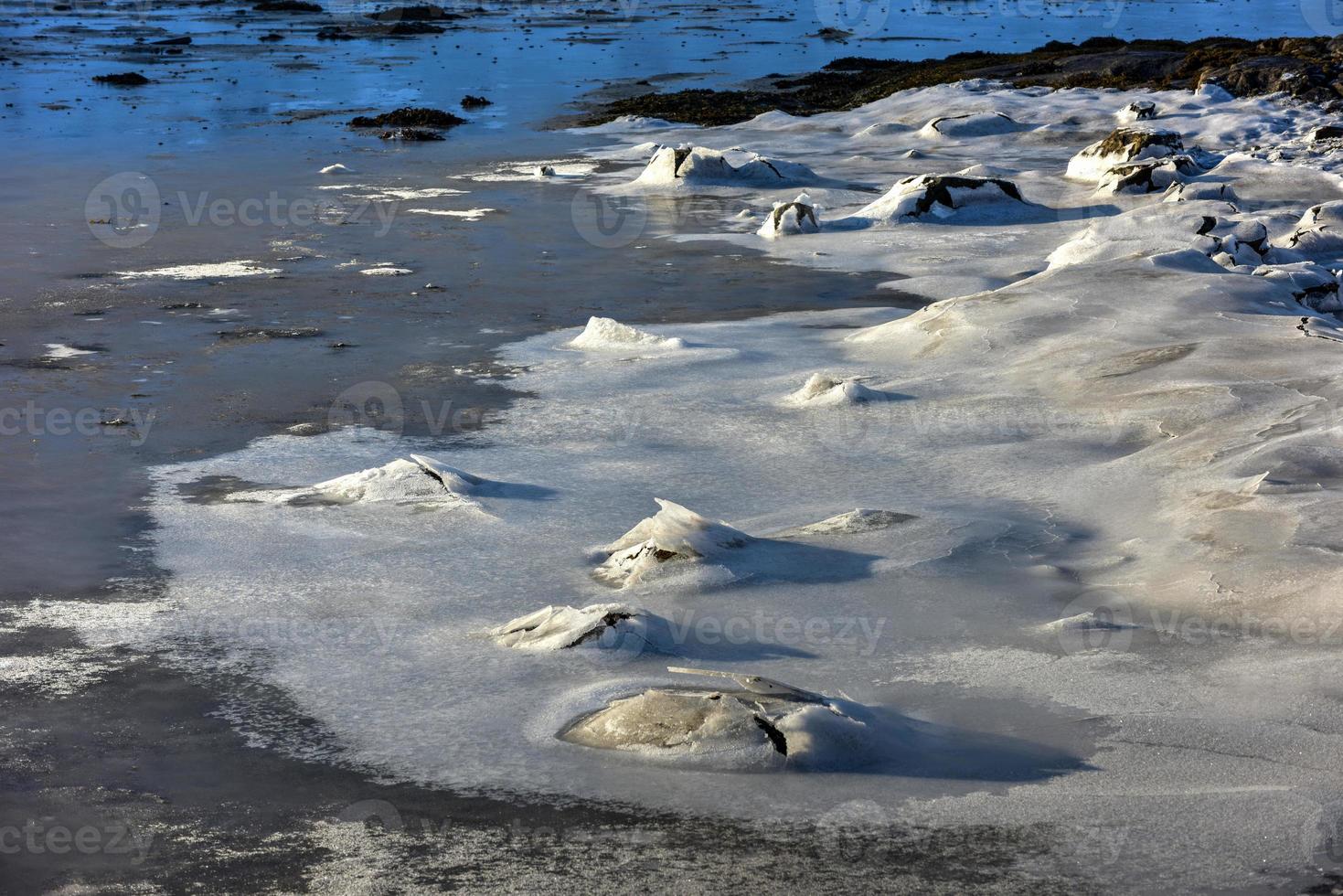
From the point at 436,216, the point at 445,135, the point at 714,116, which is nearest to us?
the point at 436,216

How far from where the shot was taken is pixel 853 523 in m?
5.00

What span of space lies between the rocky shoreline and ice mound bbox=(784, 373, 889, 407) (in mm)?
11327

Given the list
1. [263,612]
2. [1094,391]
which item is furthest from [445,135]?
[263,612]

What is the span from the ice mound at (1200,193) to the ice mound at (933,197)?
1250 millimetres

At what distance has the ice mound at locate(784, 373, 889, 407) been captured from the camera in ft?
21.9

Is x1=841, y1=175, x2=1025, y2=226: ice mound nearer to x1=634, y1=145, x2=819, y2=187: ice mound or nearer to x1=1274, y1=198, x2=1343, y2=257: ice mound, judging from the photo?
x1=634, y1=145, x2=819, y2=187: ice mound

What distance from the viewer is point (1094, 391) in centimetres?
636

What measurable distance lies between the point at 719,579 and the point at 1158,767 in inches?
64.0

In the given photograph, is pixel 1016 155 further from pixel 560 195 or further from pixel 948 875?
pixel 948 875

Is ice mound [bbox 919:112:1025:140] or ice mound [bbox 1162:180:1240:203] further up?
ice mound [bbox 919:112:1025:140]
